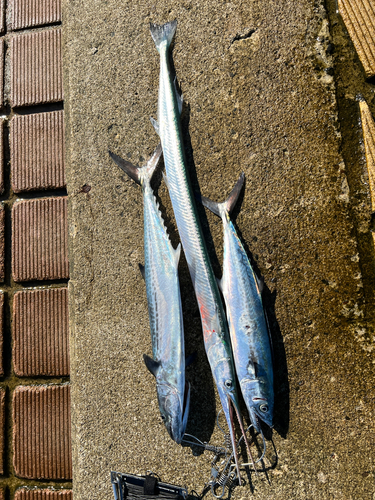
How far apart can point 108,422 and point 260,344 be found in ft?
3.73

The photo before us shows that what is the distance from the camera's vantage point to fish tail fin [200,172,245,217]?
2.16 metres

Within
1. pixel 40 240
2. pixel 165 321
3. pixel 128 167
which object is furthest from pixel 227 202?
Answer: pixel 40 240

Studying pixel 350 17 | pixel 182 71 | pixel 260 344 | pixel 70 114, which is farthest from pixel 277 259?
pixel 70 114

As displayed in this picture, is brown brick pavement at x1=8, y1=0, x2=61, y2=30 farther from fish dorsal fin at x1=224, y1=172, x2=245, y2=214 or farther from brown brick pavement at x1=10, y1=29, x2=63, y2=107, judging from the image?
fish dorsal fin at x1=224, y1=172, x2=245, y2=214

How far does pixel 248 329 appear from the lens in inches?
76.1

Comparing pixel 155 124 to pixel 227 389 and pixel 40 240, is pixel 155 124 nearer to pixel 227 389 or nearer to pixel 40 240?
pixel 40 240

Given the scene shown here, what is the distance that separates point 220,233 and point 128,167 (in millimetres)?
772

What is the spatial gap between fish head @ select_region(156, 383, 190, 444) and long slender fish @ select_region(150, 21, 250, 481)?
247 millimetres

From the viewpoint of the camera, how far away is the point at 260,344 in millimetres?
1920

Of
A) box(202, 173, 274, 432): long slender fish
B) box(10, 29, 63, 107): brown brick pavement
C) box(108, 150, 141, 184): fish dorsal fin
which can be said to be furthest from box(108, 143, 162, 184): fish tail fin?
box(10, 29, 63, 107): brown brick pavement

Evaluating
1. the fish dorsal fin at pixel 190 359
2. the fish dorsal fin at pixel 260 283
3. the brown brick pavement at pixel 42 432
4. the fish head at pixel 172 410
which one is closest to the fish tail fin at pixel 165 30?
the fish dorsal fin at pixel 260 283

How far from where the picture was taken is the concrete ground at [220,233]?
6.55 ft

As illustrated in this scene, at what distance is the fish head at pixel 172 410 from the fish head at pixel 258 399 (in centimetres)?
37

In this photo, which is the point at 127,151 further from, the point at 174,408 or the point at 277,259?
the point at 174,408
